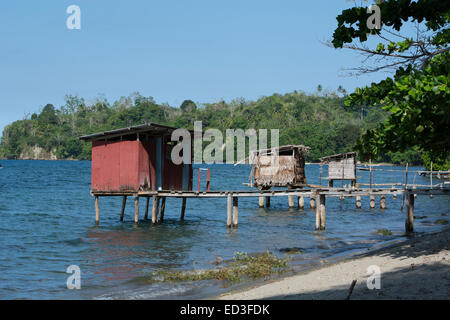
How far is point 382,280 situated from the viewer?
1054 centimetres

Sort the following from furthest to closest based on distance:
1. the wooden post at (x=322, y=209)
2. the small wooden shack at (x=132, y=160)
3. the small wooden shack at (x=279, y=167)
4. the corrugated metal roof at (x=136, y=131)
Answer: the small wooden shack at (x=279, y=167) < the small wooden shack at (x=132, y=160) < the wooden post at (x=322, y=209) < the corrugated metal roof at (x=136, y=131)

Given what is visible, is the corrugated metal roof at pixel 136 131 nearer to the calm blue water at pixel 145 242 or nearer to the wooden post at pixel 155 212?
the wooden post at pixel 155 212

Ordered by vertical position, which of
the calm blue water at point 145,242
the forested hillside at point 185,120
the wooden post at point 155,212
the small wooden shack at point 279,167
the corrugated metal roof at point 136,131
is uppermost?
the forested hillside at point 185,120

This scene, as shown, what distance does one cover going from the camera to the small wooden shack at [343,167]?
129 feet

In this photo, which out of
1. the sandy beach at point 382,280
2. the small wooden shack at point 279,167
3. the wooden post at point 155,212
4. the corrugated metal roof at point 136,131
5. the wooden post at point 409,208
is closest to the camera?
the sandy beach at point 382,280

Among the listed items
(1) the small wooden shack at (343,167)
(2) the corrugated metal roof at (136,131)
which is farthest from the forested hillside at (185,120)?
(2) the corrugated metal roof at (136,131)

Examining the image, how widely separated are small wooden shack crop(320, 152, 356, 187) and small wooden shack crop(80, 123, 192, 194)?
1766cm

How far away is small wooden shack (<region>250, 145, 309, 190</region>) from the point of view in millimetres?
36344

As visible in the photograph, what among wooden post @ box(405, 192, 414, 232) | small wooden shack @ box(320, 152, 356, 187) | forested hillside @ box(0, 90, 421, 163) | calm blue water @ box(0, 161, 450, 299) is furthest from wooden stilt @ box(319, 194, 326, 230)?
forested hillside @ box(0, 90, 421, 163)

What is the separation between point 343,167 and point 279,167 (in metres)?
6.06

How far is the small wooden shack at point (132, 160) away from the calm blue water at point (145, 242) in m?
2.45

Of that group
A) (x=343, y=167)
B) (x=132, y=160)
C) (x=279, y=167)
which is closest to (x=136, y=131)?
(x=132, y=160)

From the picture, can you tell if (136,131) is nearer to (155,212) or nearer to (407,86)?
(155,212)
